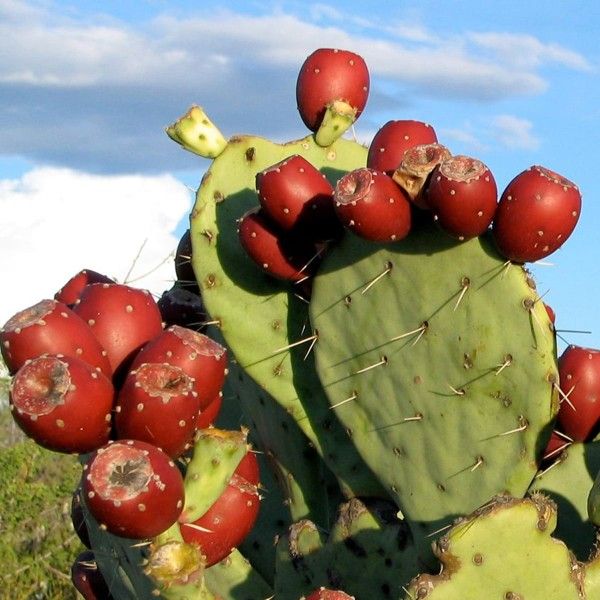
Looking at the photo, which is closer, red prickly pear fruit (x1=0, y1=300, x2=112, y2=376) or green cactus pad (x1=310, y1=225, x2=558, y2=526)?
red prickly pear fruit (x1=0, y1=300, x2=112, y2=376)

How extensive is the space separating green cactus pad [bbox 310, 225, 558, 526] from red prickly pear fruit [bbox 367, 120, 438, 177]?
0.24 metres

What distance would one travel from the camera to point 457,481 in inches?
119

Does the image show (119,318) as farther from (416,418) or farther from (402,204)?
(416,418)

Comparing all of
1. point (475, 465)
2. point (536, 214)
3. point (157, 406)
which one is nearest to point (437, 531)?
point (475, 465)

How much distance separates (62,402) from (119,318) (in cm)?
31

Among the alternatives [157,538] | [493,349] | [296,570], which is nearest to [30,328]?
[157,538]

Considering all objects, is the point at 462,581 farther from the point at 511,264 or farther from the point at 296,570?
the point at 296,570

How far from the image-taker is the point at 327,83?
360 centimetres

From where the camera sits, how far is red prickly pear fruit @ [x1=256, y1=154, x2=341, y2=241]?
309 centimetres

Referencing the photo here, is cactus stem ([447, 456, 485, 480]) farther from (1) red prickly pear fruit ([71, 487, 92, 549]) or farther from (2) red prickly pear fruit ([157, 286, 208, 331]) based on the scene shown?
(1) red prickly pear fruit ([71, 487, 92, 549])

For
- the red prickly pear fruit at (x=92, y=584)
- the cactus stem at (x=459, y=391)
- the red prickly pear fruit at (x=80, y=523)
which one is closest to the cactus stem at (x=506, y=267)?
the cactus stem at (x=459, y=391)

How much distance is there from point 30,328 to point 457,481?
3.61 feet

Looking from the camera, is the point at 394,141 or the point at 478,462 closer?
the point at 478,462

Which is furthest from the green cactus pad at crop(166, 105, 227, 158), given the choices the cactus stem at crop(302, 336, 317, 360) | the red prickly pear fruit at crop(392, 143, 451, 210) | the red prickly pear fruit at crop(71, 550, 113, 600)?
the red prickly pear fruit at crop(71, 550, 113, 600)
